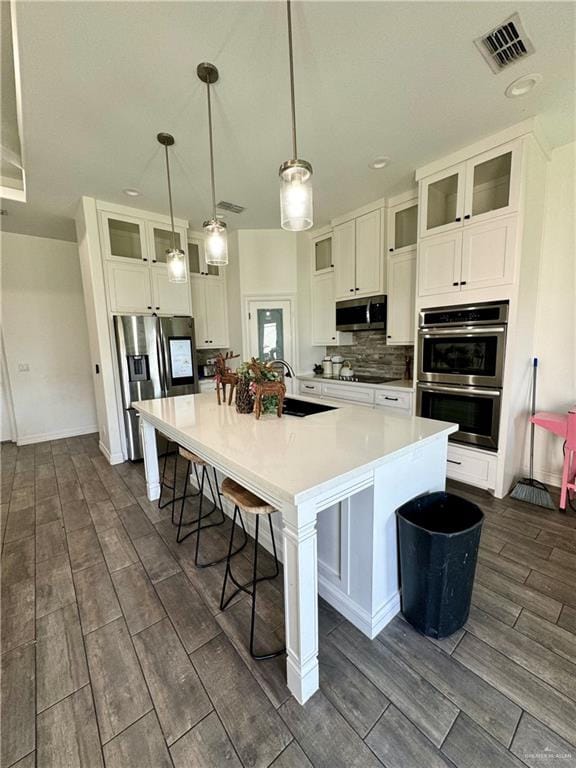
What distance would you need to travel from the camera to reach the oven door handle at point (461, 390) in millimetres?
2539

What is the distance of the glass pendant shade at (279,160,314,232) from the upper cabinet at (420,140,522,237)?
1.88m

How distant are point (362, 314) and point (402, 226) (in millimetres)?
998

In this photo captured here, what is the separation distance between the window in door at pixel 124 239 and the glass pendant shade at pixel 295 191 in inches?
114

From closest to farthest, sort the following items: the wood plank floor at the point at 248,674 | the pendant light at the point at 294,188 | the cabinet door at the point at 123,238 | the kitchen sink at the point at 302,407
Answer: the wood plank floor at the point at 248,674 < the pendant light at the point at 294,188 < the kitchen sink at the point at 302,407 < the cabinet door at the point at 123,238

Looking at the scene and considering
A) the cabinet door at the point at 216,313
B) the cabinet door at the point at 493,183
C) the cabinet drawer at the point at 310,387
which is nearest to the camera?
the cabinet door at the point at 493,183

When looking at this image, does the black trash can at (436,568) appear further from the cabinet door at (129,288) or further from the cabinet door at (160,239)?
the cabinet door at (160,239)

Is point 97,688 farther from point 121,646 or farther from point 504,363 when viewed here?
point 504,363

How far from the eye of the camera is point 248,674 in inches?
51.3

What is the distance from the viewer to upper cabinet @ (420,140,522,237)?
2320 mm

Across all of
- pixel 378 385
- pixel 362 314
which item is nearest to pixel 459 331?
pixel 378 385

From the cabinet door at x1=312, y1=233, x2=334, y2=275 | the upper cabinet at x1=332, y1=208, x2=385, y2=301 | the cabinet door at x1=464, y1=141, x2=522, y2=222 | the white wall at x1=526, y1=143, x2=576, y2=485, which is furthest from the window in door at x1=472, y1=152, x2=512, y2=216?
the cabinet door at x1=312, y1=233, x2=334, y2=275

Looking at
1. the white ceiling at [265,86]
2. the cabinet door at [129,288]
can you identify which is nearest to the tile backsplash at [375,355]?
the white ceiling at [265,86]

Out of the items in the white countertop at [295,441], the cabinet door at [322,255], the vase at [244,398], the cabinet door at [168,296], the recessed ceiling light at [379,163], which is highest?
the recessed ceiling light at [379,163]

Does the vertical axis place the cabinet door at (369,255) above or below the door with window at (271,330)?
above
